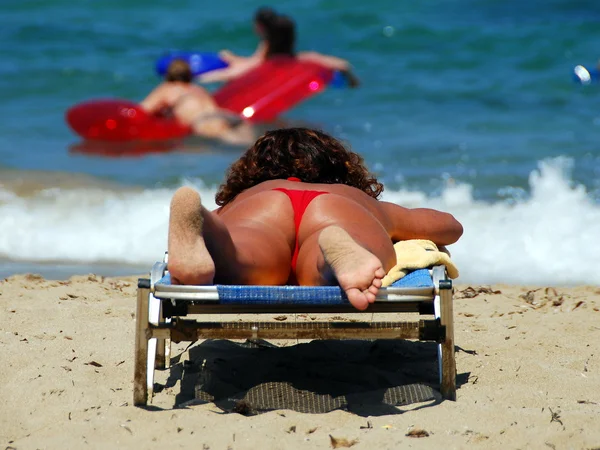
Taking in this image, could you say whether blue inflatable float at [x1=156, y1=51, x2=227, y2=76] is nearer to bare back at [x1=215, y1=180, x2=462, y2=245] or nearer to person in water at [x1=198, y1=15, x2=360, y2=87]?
person in water at [x1=198, y1=15, x2=360, y2=87]

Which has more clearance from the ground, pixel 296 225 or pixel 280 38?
pixel 280 38

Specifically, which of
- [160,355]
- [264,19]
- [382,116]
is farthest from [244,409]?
[264,19]

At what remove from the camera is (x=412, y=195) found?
7926 mm

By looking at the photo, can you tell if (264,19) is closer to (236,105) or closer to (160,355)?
(236,105)

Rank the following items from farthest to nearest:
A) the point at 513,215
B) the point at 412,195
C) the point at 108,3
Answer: the point at 108,3, the point at 412,195, the point at 513,215

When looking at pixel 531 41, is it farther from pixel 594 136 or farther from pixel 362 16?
pixel 594 136

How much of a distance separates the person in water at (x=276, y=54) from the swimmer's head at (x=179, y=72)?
26.9 inches

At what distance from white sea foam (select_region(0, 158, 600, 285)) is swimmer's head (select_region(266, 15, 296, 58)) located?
3412 mm

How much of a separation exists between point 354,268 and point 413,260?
21.5 inches

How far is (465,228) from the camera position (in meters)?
6.62

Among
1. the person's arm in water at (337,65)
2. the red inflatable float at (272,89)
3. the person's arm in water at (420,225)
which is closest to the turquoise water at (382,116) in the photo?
the person's arm in water at (337,65)

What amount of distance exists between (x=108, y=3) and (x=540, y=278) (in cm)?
1166

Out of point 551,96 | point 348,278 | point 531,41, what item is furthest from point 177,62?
point 348,278

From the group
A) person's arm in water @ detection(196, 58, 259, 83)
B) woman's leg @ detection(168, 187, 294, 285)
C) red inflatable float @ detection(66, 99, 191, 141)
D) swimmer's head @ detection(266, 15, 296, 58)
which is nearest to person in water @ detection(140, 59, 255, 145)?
red inflatable float @ detection(66, 99, 191, 141)
